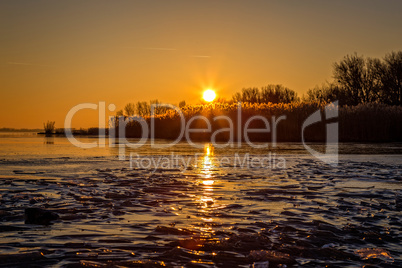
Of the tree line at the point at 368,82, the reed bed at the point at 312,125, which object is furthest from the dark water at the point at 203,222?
the tree line at the point at 368,82

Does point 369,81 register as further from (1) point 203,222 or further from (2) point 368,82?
(1) point 203,222

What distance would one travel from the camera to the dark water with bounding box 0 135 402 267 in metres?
3.02

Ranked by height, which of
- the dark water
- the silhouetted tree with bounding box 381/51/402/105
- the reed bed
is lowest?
the dark water

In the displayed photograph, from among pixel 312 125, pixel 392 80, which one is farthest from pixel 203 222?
pixel 392 80

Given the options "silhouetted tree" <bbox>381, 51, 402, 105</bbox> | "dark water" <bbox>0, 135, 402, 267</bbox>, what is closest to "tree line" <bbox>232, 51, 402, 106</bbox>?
"silhouetted tree" <bbox>381, 51, 402, 105</bbox>

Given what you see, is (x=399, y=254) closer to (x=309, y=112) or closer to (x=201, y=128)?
→ (x=309, y=112)

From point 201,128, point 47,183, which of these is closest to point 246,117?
point 201,128

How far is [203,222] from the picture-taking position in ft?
13.4

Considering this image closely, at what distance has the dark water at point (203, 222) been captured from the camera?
3.02m

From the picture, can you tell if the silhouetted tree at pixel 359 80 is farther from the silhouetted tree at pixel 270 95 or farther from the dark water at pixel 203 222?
the dark water at pixel 203 222

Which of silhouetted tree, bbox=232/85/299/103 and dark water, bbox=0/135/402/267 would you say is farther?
silhouetted tree, bbox=232/85/299/103

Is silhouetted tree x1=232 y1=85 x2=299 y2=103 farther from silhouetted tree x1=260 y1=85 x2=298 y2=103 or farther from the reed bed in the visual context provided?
the reed bed

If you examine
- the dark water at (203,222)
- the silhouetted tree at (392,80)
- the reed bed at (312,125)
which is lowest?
the dark water at (203,222)

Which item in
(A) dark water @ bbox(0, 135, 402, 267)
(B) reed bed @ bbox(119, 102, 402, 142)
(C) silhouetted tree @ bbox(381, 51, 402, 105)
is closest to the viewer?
(A) dark water @ bbox(0, 135, 402, 267)
